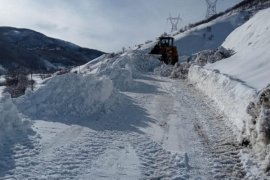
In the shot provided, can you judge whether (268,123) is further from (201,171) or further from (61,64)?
(61,64)

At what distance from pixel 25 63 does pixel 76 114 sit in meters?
130

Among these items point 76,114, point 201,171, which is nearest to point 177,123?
point 76,114

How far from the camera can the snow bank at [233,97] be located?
1086 cm

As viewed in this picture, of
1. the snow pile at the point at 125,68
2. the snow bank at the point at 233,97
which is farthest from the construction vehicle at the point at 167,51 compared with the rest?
the snow bank at the point at 233,97

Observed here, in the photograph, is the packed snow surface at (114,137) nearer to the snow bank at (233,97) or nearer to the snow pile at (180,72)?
the snow bank at (233,97)

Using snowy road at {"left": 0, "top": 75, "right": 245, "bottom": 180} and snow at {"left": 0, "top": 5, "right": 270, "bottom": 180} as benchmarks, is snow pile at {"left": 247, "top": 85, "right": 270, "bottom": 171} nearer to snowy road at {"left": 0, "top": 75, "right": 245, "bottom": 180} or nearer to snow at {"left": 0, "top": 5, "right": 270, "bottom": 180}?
snow at {"left": 0, "top": 5, "right": 270, "bottom": 180}

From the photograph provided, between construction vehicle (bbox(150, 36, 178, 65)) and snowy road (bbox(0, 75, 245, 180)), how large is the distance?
2878 cm

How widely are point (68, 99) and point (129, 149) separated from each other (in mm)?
4568

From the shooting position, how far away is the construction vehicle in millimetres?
43125

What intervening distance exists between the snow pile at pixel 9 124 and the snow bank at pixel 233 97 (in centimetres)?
481

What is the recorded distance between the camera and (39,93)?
13.8m

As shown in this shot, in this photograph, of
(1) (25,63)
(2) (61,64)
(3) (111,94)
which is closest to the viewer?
(3) (111,94)

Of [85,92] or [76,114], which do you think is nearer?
[76,114]

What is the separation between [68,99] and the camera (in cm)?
1369
